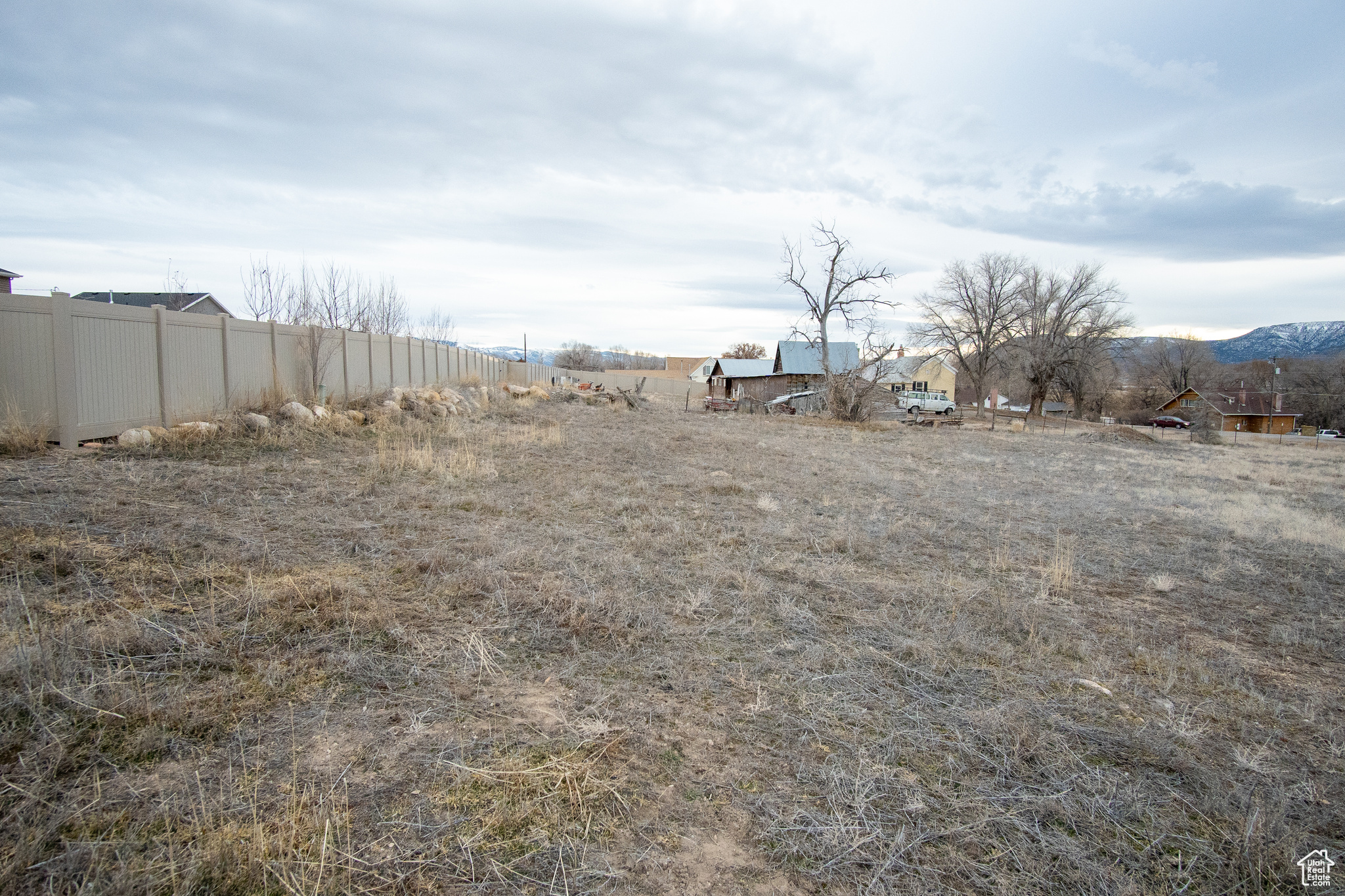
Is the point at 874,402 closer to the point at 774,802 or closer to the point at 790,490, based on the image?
the point at 790,490

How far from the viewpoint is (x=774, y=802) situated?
2707 mm

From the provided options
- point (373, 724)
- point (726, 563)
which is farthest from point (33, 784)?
point (726, 563)

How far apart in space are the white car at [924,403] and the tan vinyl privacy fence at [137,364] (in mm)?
36307

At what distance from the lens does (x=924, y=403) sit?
4466 cm

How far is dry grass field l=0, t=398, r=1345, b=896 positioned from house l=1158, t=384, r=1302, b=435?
7104 centimetres

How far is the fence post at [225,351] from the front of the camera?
40.1 feet

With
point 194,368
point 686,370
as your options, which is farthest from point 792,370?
point 686,370

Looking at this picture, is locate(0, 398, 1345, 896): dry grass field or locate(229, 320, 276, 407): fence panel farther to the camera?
locate(229, 320, 276, 407): fence panel

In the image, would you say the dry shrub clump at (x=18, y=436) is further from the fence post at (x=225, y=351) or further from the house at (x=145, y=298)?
the house at (x=145, y=298)

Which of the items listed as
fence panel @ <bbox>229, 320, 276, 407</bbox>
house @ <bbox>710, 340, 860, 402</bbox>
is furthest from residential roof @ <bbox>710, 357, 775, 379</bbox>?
fence panel @ <bbox>229, 320, 276, 407</bbox>

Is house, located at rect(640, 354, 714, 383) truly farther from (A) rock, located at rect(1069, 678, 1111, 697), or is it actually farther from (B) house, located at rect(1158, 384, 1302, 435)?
(A) rock, located at rect(1069, 678, 1111, 697)

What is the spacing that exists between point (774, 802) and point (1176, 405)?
275 ft

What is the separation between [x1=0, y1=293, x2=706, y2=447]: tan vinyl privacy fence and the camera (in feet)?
28.8

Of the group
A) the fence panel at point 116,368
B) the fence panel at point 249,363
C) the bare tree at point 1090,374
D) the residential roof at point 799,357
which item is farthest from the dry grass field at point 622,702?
the bare tree at point 1090,374
